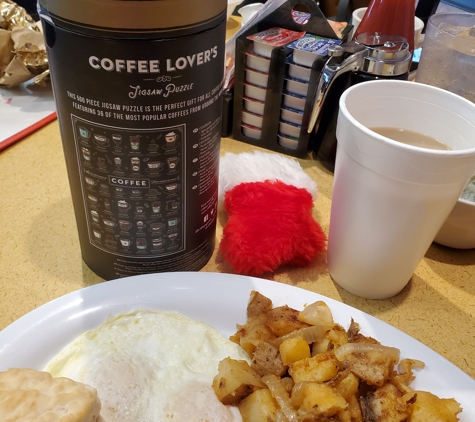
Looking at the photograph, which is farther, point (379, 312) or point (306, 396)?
point (379, 312)

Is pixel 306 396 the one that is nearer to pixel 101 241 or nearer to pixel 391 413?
pixel 391 413

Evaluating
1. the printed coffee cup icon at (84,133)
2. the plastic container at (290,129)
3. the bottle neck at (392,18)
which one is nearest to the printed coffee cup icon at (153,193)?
the printed coffee cup icon at (84,133)

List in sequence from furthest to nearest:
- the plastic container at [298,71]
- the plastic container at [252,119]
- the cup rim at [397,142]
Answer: the plastic container at [252,119]
the plastic container at [298,71]
the cup rim at [397,142]

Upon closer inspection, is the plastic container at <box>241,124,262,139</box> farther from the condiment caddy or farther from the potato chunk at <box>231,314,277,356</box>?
the potato chunk at <box>231,314,277,356</box>

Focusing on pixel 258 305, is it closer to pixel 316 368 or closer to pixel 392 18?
pixel 316 368

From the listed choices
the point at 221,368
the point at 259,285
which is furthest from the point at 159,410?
the point at 259,285

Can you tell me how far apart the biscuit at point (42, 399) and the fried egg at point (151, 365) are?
0.07 metres

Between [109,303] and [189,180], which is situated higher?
[189,180]

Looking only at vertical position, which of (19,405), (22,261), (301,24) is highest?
(301,24)

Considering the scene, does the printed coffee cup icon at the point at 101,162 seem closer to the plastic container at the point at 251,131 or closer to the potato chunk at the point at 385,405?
the potato chunk at the point at 385,405

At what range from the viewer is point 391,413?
1.70 feet

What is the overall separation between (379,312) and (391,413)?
0.21 metres

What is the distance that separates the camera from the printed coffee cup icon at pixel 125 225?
2.04ft

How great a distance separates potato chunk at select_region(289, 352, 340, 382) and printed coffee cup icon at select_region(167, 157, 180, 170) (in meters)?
0.30
